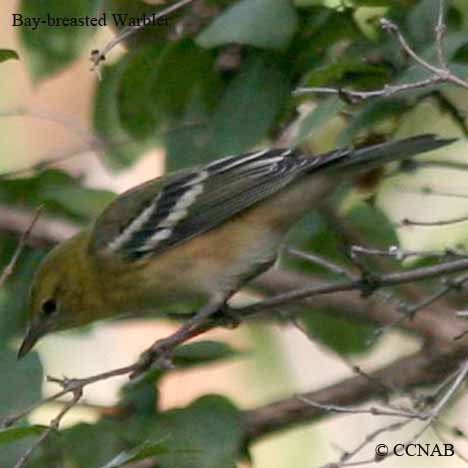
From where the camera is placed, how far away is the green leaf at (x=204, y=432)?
3.76 metres

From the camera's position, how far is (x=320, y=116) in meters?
3.48

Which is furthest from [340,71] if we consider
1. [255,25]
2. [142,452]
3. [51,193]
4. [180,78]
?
[142,452]

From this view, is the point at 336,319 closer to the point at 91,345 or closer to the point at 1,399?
the point at 1,399

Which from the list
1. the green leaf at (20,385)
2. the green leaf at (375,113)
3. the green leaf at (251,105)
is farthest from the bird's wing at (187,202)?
the green leaf at (20,385)

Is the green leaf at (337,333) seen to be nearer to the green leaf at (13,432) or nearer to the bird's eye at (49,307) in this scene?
the bird's eye at (49,307)

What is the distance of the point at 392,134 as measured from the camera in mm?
3930

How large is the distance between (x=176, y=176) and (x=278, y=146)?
33cm

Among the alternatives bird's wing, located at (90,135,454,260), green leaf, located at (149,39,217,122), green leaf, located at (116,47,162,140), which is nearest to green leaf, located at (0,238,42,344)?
bird's wing, located at (90,135,454,260)

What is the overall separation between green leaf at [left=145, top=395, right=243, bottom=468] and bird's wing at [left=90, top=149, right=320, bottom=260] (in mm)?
622

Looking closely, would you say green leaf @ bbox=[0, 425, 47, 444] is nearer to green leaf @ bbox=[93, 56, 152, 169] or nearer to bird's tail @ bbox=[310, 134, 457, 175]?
bird's tail @ bbox=[310, 134, 457, 175]

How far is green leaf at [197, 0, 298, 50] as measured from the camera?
3549 mm

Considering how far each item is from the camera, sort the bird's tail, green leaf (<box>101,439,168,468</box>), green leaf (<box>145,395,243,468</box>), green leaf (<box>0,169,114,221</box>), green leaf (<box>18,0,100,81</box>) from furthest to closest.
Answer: green leaf (<box>0,169,114,221</box>) < green leaf (<box>18,0,100,81</box>) < green leaf (<box>145,395,243,468</box>) < the bird's tail < green leaf (<box>101,439,168,468</box>)

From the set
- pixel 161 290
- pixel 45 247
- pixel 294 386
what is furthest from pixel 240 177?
pixel 294 386

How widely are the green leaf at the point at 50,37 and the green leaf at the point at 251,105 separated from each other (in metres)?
0.45
